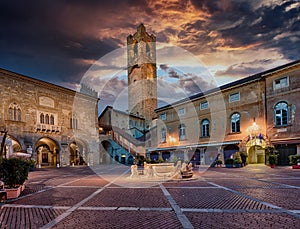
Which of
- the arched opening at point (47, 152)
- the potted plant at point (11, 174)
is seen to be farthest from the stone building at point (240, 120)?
the potted plant at point (11, 174)

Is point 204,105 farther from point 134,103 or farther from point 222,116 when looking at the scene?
point 134,103

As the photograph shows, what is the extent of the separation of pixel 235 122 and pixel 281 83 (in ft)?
22.7

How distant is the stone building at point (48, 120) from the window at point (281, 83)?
87.6 ft

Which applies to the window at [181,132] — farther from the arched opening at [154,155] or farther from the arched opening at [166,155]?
the arched opening at [154,155]

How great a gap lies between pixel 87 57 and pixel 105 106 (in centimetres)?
2244

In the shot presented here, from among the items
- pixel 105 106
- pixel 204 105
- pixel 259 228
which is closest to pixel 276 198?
pixel 259 228

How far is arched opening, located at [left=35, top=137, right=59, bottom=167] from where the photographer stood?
33.9 metres

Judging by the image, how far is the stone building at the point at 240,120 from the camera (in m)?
23.4

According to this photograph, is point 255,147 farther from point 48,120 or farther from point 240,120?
point 48,120

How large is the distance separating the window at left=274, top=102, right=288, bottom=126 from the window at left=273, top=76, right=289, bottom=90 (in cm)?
177

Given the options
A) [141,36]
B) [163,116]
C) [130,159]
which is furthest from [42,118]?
[141,36]

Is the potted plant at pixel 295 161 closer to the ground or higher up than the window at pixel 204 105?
closer to the ground

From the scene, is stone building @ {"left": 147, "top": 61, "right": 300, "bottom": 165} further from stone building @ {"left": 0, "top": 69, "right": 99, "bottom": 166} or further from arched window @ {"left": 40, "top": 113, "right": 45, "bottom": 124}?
arched window @ {"left": 40, "top": 113, "right": 45, "bottom": 124}

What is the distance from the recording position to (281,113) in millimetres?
24156
